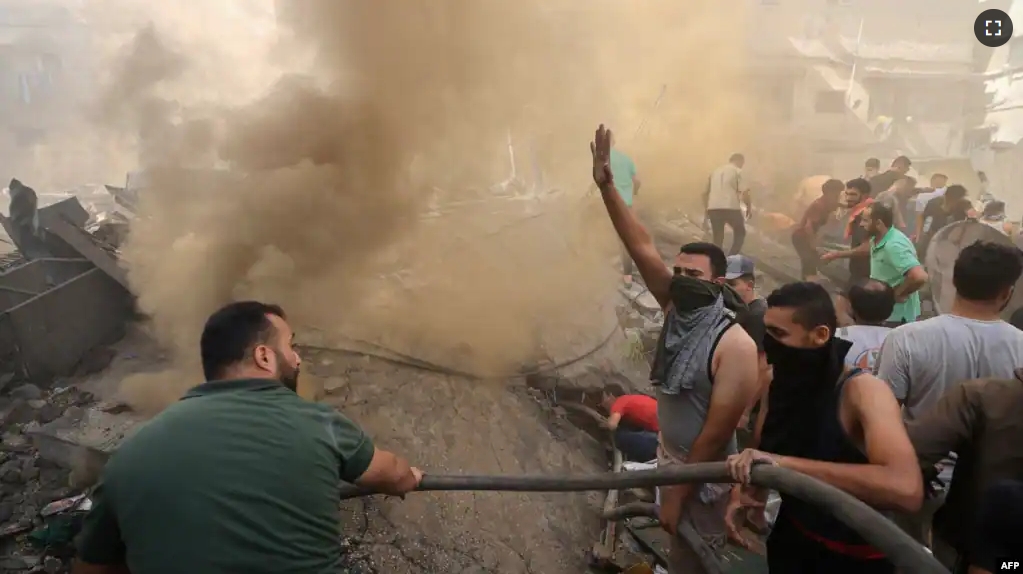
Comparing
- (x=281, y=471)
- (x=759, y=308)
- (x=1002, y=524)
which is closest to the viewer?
(x=1002, y=524)

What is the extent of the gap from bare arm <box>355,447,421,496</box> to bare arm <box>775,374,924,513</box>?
1059 millimetres

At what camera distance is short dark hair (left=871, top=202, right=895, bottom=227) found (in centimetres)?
432

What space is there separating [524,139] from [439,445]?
596 centimetres

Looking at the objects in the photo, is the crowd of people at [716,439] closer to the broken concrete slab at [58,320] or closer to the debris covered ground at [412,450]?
the debris covered ground at [412,450]

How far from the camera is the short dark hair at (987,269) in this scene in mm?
2207

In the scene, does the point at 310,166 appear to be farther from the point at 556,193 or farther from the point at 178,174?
the point at 556,193

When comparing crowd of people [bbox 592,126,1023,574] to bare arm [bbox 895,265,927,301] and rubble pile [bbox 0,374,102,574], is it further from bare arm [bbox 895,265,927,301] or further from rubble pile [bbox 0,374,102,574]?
rubble pile [bbox 0,374,102,574]

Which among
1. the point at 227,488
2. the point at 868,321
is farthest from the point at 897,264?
the point at 227,488

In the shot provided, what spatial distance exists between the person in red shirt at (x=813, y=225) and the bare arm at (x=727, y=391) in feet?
18.3

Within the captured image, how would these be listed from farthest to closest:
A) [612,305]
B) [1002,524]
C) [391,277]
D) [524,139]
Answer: [524,139] → [612,305] → [391,277] → [1002,524]

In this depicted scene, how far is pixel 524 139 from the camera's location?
8984mm

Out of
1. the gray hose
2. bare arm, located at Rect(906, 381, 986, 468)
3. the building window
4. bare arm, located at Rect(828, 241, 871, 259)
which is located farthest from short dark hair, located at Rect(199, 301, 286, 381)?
the building window

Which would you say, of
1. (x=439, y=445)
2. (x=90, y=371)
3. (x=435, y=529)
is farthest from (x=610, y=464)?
(x=90, y=371)

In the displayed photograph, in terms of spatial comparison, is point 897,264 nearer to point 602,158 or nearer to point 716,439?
point 602,158
